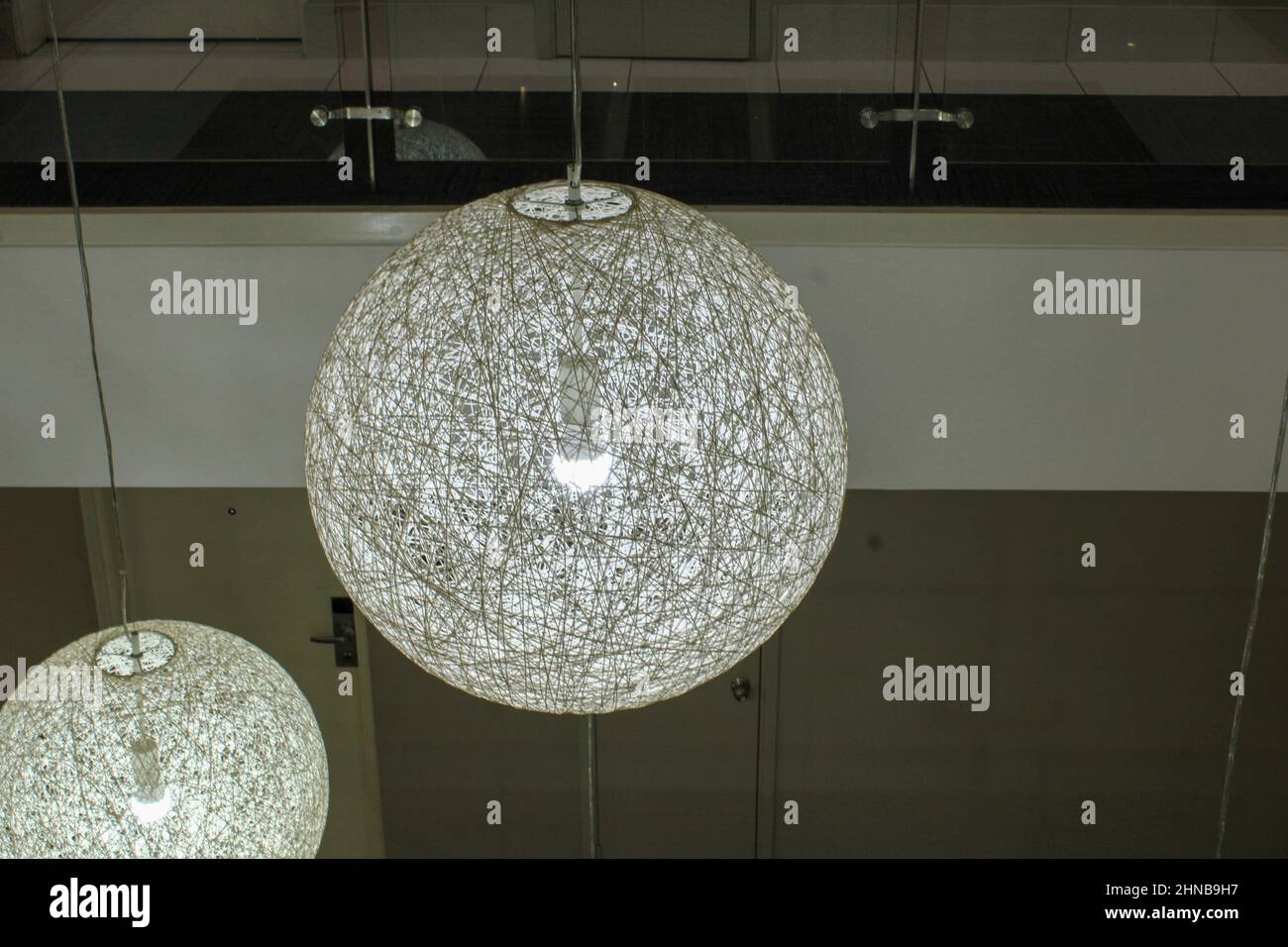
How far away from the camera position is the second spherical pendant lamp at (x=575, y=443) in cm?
129

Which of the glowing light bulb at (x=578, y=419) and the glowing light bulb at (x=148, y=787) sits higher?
the glowing light bulb at (x=578, y=419)

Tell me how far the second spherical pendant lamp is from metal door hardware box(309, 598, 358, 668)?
9.34 feet

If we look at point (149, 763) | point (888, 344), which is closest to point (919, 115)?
point (888, 344)

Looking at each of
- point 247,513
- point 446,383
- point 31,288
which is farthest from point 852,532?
point 446,383

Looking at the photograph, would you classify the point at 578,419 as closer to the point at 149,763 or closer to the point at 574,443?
the point at 574,443

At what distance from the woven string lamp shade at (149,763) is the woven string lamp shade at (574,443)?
505mm

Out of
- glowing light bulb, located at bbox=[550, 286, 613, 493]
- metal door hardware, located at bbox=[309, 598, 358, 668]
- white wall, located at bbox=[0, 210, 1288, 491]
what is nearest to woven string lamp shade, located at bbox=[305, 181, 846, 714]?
glowing light bulb, located at bbox=[550, 286, 613, 493]

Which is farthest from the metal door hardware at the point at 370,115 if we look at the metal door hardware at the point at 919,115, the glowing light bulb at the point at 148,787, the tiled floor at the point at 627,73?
the glowing light bulb at the point at 148,787

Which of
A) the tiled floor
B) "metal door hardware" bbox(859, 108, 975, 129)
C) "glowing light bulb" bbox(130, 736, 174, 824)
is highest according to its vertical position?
the tiled floor

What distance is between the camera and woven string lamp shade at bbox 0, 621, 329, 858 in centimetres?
177

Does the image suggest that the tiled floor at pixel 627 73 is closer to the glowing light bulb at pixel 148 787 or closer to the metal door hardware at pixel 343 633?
the glowing light bulb at pixel 148 787

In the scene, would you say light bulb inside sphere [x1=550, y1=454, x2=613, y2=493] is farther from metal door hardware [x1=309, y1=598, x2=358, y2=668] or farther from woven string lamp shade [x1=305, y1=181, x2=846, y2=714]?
metal door hardware [x1=309, y1=598, x2=358, y2=668]

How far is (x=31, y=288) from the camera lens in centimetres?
278

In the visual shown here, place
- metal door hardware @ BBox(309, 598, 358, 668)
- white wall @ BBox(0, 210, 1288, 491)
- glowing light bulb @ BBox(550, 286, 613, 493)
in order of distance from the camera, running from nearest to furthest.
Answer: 1. glowing light bulb @ BBox(550, 286, 613, 493)
2. white wall @ BBox(0, 210, 1288, 491)
3. metal door hardware @ BBox(309, 598, 358, 668)
